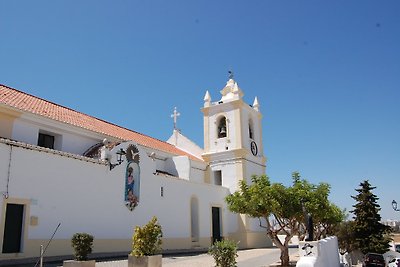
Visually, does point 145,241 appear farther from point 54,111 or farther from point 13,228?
point 54,111

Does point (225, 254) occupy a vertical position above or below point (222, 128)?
below

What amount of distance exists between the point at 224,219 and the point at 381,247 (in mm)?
12067

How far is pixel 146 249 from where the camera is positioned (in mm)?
13195

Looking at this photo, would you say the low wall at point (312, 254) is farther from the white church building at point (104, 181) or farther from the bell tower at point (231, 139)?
the bell tower at point (231, 139)

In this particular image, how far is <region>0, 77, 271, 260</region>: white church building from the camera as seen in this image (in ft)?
53.8

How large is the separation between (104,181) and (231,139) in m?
16.5

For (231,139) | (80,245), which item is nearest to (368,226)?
(231,139)

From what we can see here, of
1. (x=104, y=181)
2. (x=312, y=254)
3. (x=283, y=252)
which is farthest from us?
(x=104, y=181)

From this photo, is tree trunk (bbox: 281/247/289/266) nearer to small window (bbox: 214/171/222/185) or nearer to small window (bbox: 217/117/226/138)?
small window (bbox: 214/171/222/185)

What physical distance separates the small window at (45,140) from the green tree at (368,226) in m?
19.4

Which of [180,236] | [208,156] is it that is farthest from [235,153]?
[180,236]

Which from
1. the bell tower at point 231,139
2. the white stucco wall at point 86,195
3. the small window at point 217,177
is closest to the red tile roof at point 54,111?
the white stucco wall at point 86,195

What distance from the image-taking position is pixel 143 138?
32.0 metres

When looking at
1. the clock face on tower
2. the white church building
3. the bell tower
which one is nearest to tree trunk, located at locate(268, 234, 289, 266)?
the white church building
